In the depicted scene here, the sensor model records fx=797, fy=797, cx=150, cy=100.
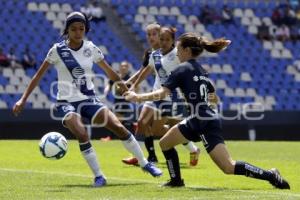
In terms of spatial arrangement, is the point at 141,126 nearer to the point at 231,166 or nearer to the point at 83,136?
the point at 83,136

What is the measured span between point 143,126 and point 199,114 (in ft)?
16.6

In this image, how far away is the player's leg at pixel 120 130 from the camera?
11.0 m

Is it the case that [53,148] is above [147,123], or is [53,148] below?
above

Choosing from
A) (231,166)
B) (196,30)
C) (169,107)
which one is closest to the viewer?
(231,166)

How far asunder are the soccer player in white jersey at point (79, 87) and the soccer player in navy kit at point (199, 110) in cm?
104

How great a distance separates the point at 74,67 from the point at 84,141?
1055mm

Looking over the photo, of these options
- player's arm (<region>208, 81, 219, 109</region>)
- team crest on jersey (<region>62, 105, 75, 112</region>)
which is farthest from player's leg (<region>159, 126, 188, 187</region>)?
team crest on jersey (<region>62, 105, 75, 112</region>)

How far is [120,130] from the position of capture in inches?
438

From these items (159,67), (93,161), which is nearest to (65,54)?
(93,161)

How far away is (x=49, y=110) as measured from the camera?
84.1 feet

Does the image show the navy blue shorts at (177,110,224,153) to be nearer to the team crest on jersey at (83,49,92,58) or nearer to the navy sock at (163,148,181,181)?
the navy sock at (163,148,181,181)

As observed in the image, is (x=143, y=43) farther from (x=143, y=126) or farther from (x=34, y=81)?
(x=34, y=81)

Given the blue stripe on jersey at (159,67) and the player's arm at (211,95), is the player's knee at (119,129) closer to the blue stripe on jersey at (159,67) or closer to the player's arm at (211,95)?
the player's arm at (211,95)

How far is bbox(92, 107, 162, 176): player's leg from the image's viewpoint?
1100 centimetres
